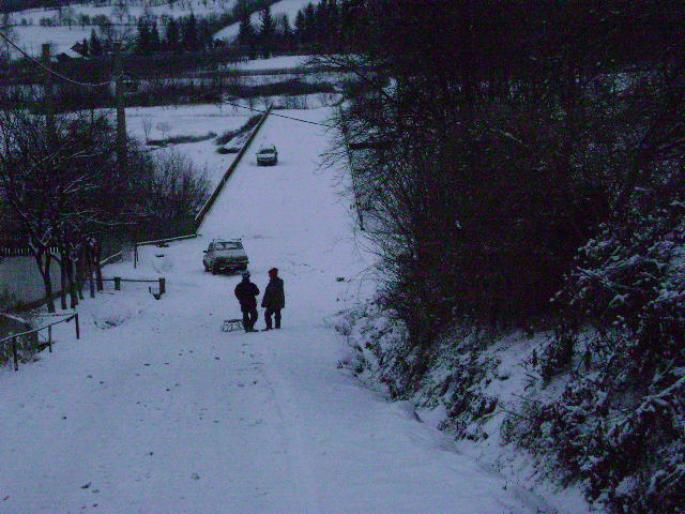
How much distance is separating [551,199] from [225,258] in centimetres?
2272

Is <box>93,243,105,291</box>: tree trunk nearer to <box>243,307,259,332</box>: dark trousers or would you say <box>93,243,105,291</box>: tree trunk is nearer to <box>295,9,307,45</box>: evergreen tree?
<box>243,307,259,332</box>: dark trousers

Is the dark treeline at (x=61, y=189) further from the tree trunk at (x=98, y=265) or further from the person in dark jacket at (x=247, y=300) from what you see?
the person in dark jacket at (x=247, y=300)

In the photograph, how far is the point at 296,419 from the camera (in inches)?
344

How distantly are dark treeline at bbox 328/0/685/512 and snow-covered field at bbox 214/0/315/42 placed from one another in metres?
152

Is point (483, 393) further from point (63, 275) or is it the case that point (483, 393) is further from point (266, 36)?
point (266, 36)

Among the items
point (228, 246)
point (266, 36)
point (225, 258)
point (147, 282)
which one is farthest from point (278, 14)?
point (147, 282)

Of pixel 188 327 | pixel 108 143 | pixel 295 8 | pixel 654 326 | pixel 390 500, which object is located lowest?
pixel 188 327

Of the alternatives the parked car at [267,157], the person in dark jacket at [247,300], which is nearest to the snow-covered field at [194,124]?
the parked car at [267,157]

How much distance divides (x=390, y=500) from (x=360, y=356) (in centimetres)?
803

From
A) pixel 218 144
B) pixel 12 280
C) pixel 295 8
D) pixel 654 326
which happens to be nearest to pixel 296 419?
pixel 654 326

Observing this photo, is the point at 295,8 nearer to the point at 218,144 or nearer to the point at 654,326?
the point at 218,144

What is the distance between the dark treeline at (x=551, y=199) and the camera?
5.59m

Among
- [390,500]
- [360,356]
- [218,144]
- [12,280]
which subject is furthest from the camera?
[218,144]

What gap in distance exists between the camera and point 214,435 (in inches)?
324
